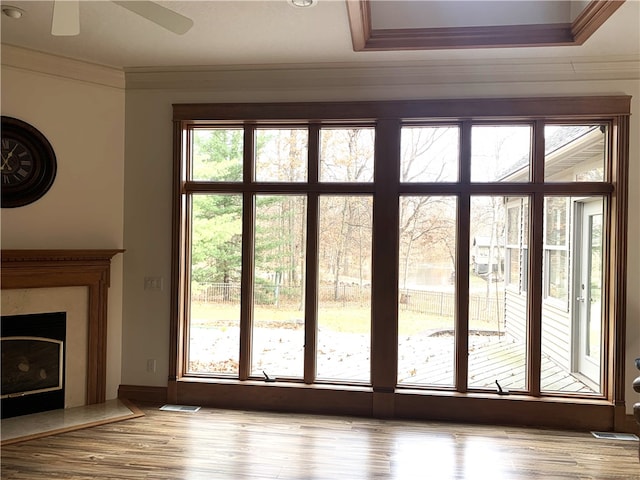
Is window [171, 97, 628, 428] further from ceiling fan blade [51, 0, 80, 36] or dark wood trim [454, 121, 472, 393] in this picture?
ceiling fan blade [51, 0, 80, 36]

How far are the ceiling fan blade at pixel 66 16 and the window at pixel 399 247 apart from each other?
5.83 ft

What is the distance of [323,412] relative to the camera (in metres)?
3.81

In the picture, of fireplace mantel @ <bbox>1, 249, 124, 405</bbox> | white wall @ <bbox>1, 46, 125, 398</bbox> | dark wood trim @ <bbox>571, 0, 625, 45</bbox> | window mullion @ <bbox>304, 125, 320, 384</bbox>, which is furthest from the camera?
window mullion @ <bbox>304, 125, 320, 384</bbox>

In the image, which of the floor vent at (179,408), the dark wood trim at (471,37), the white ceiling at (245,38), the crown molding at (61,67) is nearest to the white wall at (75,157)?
the crown molding at (61,67)

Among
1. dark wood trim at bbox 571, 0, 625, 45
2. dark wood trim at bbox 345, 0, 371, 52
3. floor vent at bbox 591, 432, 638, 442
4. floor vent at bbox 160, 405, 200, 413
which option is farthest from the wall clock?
floor vent at bbox 591, 432, 638, 442

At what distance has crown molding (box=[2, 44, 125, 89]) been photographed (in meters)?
3.58

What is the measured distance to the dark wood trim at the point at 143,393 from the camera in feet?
13.1

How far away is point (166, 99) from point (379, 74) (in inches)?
74.3

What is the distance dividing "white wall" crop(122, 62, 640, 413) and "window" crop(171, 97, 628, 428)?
120 millimetres

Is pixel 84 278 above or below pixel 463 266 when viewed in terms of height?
below

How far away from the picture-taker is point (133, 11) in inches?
84.8

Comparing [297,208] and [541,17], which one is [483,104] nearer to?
[541,17]

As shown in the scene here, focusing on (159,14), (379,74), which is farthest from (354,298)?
(159,14)

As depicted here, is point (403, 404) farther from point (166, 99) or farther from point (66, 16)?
point (66, 16)
